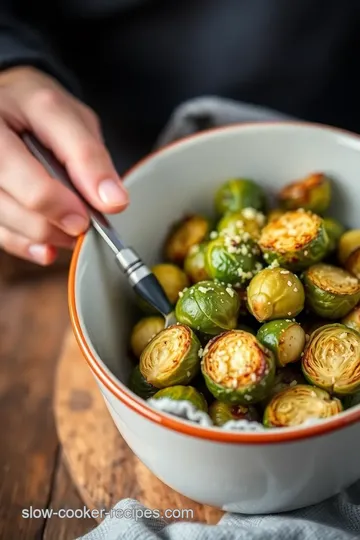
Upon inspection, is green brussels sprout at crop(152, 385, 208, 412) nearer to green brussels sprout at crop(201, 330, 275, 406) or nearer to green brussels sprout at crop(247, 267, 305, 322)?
green brussels sprout at crop(201, 330, 275, 406)

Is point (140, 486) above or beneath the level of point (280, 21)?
beneath

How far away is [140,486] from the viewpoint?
40.1 inches

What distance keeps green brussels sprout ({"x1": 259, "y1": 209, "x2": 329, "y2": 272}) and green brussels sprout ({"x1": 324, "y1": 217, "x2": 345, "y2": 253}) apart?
0.11 ft

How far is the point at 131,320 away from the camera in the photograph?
1.10m

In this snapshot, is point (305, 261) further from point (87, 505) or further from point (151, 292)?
point (87, 505)

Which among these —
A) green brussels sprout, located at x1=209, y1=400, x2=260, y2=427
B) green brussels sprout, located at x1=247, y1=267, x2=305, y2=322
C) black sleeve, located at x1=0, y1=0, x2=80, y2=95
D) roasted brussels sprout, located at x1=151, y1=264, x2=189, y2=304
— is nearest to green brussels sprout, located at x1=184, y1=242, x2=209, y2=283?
roasted brussels sprout, located at x1=151, y1=264, x2=189, y2=304

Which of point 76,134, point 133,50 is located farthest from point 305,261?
point 133,50

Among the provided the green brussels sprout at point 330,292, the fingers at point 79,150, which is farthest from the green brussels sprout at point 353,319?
the fingers at point 79,150

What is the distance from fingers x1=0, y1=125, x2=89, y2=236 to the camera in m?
0.99

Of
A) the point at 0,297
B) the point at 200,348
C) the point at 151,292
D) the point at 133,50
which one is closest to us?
the point at 200,348

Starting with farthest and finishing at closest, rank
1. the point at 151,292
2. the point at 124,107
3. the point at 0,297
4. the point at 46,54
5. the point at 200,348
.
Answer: the point at 124,107 < the point at 0,297 < the point at 46,54 < the point at 151,292 < the point at 200,348

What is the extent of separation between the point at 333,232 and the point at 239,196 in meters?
0.15

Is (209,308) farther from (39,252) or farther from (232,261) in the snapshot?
(39,252)

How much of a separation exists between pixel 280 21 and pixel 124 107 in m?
0.39
